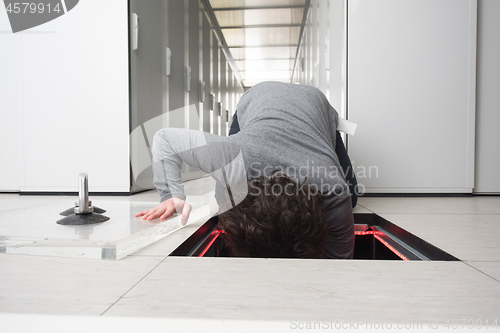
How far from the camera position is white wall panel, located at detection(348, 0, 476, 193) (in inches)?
76.7

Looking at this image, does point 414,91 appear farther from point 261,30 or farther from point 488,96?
point 261,30

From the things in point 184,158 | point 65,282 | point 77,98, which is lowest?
point 65,282

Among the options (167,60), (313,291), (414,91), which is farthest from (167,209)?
(167,60)

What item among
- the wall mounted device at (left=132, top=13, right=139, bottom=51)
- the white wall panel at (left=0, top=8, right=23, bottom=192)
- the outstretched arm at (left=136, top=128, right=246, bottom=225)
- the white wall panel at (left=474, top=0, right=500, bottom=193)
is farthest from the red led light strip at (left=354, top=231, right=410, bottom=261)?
the white wall panel at (left=0, top=8, right=23, bottom=192)

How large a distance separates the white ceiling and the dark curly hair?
403 cm

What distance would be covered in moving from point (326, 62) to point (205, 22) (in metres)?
2.39

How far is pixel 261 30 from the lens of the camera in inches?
208

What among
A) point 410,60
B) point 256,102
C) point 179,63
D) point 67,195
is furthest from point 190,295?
point 179,63

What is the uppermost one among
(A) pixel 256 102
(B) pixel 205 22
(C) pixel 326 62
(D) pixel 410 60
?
(B) pixel 205 22

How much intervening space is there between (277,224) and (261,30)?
16.7ft

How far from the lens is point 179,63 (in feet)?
9.93

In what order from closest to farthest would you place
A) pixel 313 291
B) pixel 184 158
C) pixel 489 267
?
pixel 313 291
pixel 489 267
pixel 184 158

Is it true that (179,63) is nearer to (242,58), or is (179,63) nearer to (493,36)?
(493,36)

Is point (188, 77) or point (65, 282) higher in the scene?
point (188, 77)
